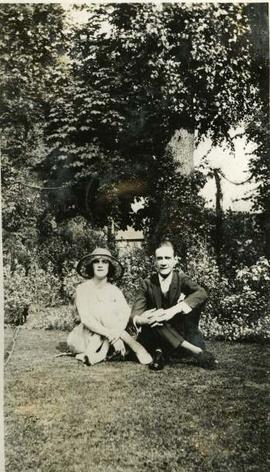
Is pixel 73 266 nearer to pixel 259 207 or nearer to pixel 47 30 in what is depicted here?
pixel 259 207

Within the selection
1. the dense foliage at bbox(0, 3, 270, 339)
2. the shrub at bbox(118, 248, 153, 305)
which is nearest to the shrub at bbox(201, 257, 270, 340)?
the dense foliage at bbox(0, 3, 270, 339)

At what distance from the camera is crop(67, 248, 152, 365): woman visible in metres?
3.09

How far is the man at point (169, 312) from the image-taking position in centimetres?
309

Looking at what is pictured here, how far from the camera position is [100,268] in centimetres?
312

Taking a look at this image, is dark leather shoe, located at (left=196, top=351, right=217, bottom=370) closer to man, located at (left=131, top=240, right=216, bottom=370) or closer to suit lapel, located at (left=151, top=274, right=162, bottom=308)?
man, located at (left=131, top=240, right=216, bottom=370)

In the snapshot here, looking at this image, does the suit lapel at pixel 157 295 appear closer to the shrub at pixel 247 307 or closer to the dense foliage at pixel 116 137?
the dense foliage at pixel 116 137

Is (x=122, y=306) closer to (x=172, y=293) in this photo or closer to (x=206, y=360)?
(x=172, y=293)

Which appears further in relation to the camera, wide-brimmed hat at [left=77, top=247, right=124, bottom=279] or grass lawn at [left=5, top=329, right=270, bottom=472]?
wide-brimmed hat at [left=77, top=247, right=124, bottom=279]

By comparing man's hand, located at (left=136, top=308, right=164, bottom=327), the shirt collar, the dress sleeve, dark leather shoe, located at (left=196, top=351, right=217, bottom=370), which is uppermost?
the shirt collar

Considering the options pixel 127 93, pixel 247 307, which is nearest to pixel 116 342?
pixel 247 307

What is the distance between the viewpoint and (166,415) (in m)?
2.92

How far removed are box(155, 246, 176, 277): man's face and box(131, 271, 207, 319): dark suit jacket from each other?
6cm

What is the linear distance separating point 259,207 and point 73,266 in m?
1.20

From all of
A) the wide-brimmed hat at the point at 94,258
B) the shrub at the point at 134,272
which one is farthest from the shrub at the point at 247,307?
the wide-brimmed hat at the point at 94,258
